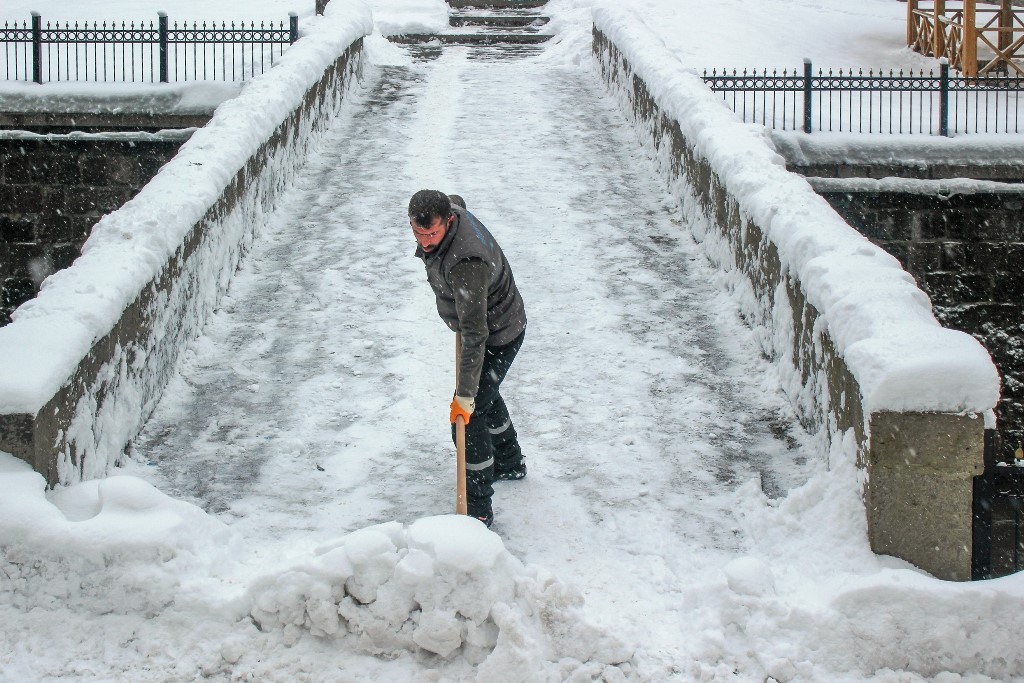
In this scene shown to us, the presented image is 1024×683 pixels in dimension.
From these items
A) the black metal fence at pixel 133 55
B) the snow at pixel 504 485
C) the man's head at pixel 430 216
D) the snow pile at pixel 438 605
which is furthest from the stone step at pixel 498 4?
the snow pile at pixel 438 605

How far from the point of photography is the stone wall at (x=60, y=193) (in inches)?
524

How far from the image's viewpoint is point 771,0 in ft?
81.2

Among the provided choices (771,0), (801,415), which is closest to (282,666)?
(801,415)

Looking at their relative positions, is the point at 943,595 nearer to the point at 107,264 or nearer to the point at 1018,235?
the point at 107,264

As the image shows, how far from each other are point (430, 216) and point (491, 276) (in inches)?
14.6

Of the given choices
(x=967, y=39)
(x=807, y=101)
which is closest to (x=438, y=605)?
(x=807, y=101)

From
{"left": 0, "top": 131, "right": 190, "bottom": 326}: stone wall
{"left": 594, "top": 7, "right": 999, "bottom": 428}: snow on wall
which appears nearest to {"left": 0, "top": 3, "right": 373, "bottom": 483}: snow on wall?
{"left": 594, "top": 7, "right": 999, "bottom": 428}: snow on wall

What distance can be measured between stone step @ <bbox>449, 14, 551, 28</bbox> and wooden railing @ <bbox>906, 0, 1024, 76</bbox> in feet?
19.0

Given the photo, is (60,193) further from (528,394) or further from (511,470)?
(511,470)

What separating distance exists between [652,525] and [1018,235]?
8005 millimetres

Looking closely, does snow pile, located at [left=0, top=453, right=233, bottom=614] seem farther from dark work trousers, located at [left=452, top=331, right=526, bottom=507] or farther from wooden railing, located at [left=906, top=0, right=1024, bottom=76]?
wooden railing, located at [left=906, top=0, right=1024, bottom=76]

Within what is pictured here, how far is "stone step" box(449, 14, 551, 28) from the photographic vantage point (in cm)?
1956

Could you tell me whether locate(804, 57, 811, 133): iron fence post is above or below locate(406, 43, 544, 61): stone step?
below

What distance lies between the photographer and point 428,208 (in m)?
4.80
